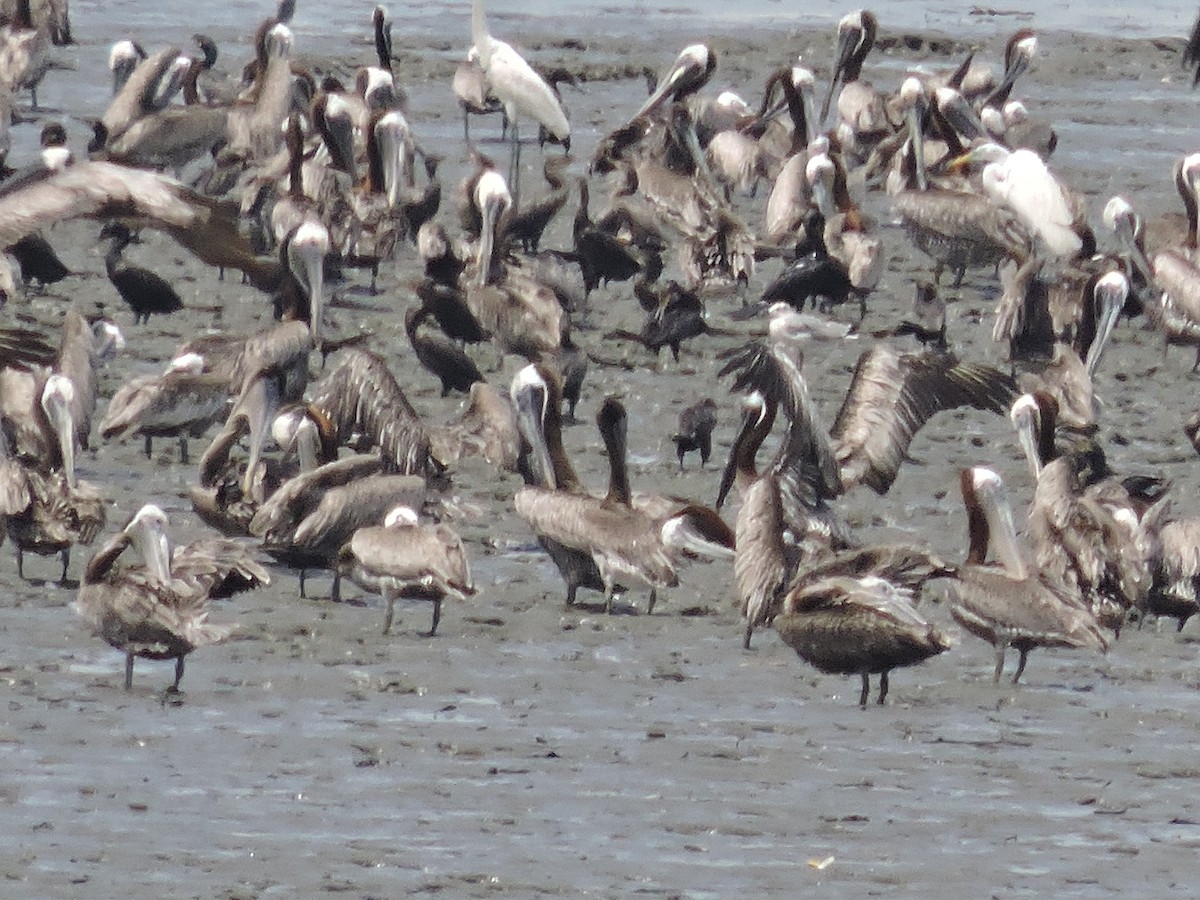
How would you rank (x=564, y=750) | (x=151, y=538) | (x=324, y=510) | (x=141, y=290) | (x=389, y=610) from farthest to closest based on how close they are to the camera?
1. (x=141, y=290)
2. (x=324, y=510)
3. (x=389, y=610)
4. (x=151, y=538)
5. (x=564, y=750)

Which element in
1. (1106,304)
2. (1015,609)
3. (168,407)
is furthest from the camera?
(1106,304)

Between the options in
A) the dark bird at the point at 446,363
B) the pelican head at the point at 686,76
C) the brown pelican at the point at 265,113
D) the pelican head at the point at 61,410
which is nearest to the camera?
the pelican head at the point at 61,410

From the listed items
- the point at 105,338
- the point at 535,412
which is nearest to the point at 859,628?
the point at 535,412

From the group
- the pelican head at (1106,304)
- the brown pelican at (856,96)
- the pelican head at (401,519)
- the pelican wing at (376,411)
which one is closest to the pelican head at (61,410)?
the pelican wing at (376,411)

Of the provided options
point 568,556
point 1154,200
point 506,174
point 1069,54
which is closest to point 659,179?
point 506,174

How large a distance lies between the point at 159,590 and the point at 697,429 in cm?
382

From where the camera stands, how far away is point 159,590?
7949 mm

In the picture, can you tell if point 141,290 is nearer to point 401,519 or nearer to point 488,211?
point 488,211

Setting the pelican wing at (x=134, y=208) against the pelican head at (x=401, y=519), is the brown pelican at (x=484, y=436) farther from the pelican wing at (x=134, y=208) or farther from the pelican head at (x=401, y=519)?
the pelican wing at (x=134, y=208)

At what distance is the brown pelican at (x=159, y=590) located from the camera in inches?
309

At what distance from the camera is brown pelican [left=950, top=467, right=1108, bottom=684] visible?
8250 millimetres

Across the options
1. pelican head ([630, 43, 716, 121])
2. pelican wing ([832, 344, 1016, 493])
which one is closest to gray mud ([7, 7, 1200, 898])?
pelican wing ([832, 344, 1016, 493])

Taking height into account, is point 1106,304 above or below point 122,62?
above

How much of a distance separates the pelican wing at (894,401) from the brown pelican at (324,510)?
1.81 meters
